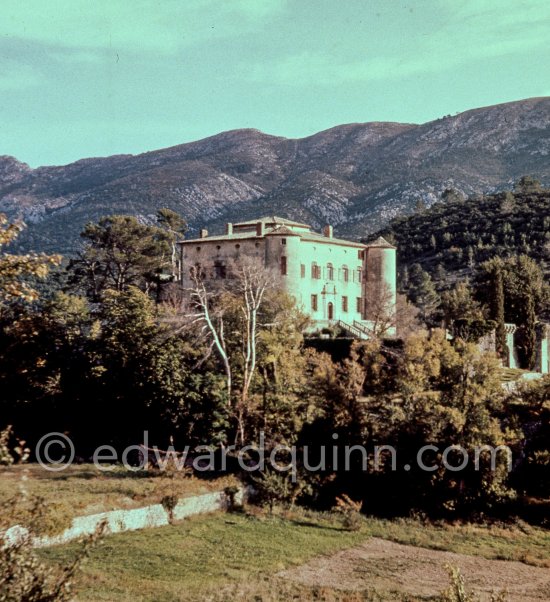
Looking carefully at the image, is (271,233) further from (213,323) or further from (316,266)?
(213,323)

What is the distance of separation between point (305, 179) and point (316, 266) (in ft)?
351

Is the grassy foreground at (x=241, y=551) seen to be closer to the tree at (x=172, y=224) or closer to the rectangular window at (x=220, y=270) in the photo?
the rectangular window at (x=220, y=270)

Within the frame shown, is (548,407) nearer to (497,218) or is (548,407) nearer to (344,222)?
(497,218)

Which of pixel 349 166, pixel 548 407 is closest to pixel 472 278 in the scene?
pixel 548 407

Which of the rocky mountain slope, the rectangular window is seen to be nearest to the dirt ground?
the rectangular window

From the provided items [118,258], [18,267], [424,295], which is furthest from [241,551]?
[424,295]

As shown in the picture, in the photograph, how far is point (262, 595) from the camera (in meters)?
16.5

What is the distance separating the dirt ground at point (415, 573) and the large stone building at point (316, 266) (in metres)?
22.2

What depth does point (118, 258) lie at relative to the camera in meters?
50.6

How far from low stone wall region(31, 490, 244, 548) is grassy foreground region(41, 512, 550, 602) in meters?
0.54

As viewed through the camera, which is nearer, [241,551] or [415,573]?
[415,573]

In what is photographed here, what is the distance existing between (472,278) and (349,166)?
104m

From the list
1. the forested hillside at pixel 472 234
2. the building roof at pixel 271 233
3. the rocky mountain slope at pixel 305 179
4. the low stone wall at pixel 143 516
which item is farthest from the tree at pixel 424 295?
the rocky mountain slope at pixel 305 179

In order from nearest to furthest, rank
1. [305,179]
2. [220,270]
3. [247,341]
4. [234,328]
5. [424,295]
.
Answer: [247,341]
[234,328]
[220,270]
[424,295]
[305,179]
